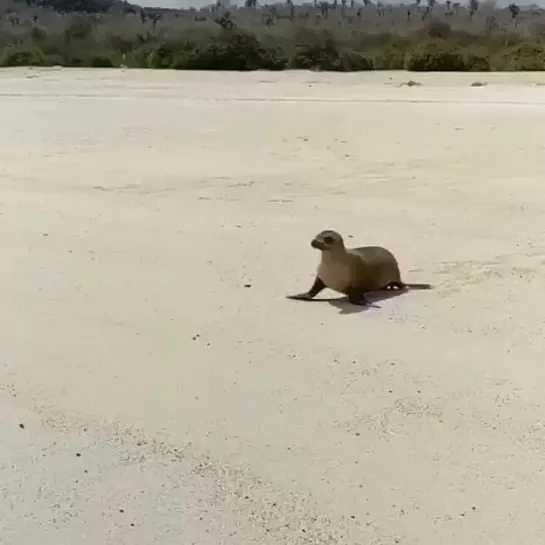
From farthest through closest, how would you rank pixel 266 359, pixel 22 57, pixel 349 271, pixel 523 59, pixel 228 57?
pixel 22 57 < pixel 228 57 < pixel 523 59 < pixel 349 271 < pixel 266 359

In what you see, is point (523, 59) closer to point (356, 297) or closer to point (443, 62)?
point (443, 62)

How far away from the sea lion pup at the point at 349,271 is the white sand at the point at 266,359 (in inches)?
5.4

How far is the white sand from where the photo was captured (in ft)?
10.8

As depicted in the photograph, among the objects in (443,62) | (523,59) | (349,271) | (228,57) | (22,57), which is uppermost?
(349,271)

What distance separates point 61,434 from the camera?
387cm

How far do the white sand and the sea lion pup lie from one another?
0.14 metres

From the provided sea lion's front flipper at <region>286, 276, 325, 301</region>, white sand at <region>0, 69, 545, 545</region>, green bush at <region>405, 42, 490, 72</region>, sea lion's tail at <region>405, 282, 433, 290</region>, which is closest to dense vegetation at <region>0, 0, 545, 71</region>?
green bush at <region>405, 42, 490, 72</region>

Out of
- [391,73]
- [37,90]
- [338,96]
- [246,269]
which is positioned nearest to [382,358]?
[246,269]

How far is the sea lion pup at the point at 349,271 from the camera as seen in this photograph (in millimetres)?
5391

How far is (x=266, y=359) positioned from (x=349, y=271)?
0.99 m

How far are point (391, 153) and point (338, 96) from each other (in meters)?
7.25

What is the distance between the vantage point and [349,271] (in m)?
5.40

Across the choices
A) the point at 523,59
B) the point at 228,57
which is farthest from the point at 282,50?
the point at 523,59

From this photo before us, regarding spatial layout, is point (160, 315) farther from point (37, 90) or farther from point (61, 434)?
point (37, 90)
